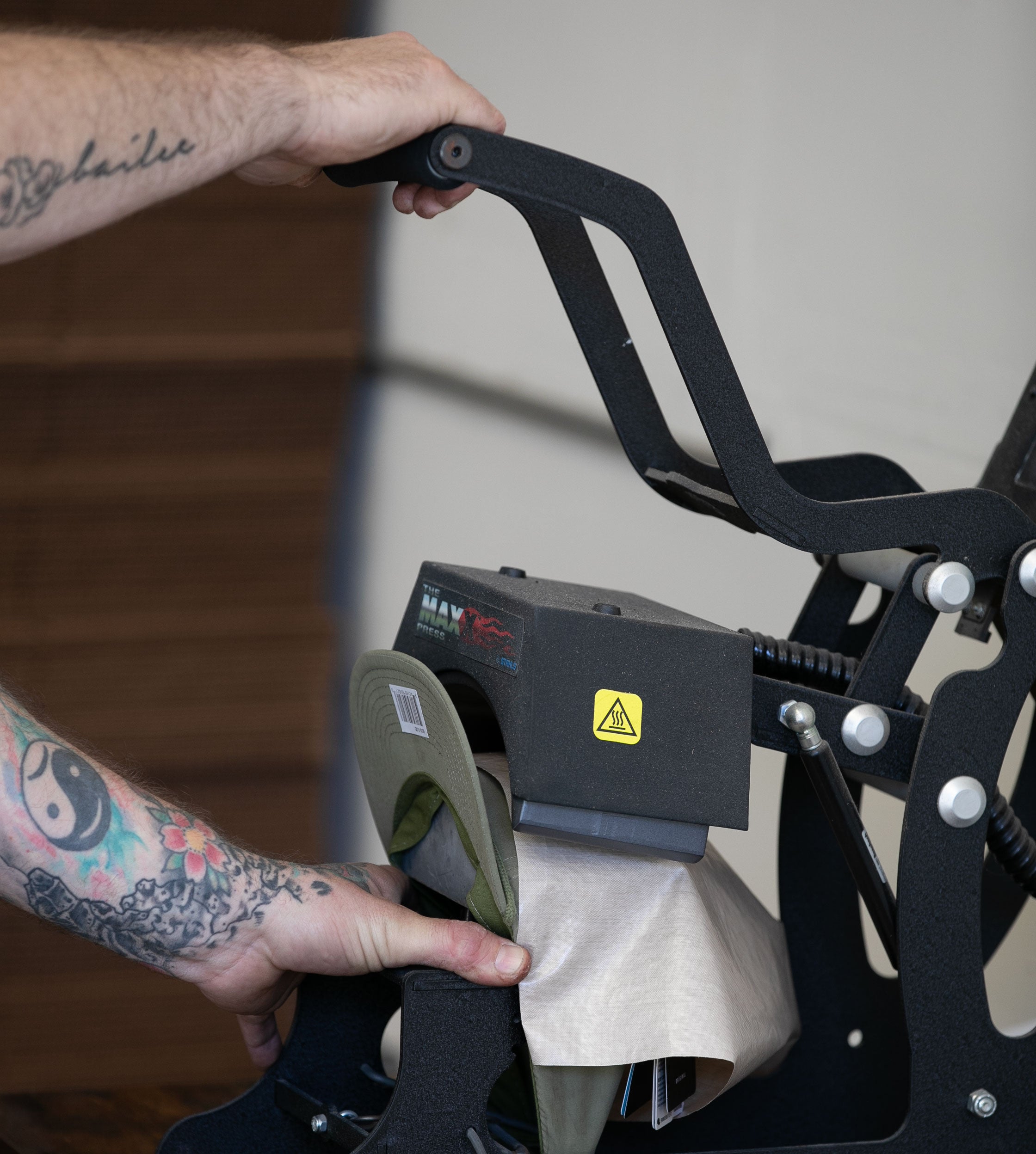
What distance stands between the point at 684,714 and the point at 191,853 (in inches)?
14.1

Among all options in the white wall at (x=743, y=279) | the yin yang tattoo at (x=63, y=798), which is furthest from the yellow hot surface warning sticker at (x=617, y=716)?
the white wall at (x=743, y=279)

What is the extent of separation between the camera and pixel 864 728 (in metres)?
0.85

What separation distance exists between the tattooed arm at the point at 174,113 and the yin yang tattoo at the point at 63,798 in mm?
332

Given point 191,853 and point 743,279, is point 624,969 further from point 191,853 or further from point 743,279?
point 743,279

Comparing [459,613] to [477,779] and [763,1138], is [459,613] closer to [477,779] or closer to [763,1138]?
[477,779]

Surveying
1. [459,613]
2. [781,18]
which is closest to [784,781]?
[459,613]

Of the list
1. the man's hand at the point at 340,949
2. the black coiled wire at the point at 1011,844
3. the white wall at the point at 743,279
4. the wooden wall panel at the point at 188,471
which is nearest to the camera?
the man's hand at the point at 340,949

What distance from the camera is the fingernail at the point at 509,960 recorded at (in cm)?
77

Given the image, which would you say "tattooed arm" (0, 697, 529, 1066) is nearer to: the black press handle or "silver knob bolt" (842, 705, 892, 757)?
"silver knob bolt" (842, 705, 892, 757)

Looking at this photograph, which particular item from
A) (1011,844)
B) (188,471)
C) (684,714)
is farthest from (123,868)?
(188,471)

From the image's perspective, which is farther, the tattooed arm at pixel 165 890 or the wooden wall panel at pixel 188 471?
the wooden wall panel at pixel 188 471

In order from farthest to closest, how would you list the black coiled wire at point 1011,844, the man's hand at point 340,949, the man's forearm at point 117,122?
the black coiled wire at point 1011,844 → the man's hand at point 340,949 → the man's forearm at point 117,122

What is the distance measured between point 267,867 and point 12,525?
5.70ft

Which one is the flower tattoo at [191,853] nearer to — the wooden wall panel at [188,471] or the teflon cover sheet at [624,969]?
the teflon cover sheet at [624,969]
